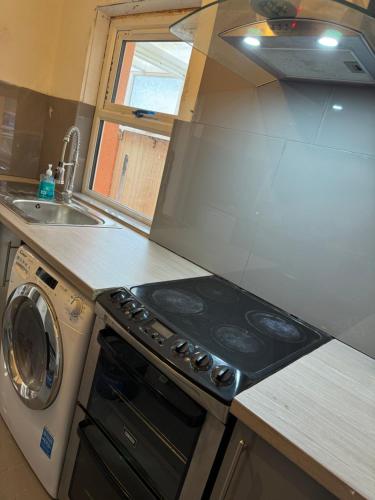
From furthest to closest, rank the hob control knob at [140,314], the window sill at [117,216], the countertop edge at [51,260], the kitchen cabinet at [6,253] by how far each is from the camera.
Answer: the window sill at [117,216] → the kitchen cabinet at [6,253] → the countertop edge at [51,260] → the hob control knob at [140,314]

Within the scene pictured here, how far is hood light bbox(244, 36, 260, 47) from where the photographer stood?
0.89 meters

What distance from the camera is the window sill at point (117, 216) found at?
1.80 metres

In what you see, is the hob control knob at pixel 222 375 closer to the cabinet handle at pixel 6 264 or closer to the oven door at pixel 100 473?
the oven door at pixel 100 473

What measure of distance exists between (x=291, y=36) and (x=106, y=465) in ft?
4.17

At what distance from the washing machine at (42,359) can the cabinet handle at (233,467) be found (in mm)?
569

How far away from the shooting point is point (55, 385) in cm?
111

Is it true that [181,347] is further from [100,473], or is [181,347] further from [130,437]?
[100,473]

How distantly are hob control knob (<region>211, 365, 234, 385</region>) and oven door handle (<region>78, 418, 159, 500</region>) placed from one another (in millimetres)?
404

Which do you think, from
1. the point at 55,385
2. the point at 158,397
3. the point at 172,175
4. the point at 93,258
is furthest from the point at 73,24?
the point at 158,397

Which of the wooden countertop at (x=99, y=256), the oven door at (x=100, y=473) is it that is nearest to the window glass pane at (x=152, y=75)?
the wooden countertop at (x=99, y=256)

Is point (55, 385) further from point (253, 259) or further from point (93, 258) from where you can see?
point (253, 259)

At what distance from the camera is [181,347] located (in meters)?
0.81

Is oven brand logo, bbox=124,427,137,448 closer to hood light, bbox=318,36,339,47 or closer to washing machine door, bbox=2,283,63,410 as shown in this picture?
washing machine door, bbox=2,283,63,410

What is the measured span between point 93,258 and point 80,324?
11.2 inches
